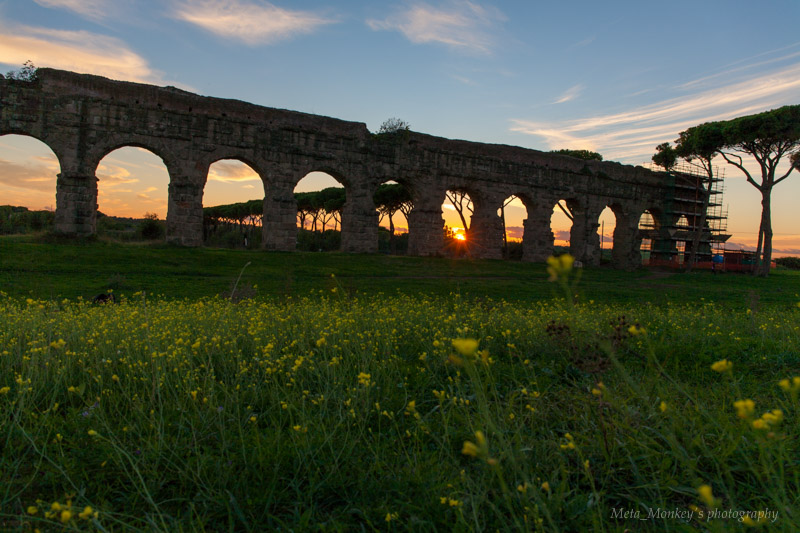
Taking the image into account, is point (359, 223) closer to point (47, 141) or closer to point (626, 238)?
point (47, 141)

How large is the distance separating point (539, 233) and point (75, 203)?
20.6 meters

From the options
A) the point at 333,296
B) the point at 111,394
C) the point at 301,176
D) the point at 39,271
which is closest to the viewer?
the point at 111,394

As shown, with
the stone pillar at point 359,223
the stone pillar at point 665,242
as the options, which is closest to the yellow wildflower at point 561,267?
the stone pillar at point 359,223

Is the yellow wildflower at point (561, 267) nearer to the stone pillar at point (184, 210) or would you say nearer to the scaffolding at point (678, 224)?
the stone pillar at point (184, 210)

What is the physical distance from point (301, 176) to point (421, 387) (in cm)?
1709

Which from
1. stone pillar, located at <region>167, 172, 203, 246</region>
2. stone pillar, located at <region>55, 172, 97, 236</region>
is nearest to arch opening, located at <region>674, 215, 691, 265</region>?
stone pillar, located at <region>167, 172, 203, 246</region>

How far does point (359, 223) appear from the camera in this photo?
810 inches

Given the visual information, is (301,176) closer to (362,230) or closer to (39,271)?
(362,230)

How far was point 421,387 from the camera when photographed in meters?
3.59

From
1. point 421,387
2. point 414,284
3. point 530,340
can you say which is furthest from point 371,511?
point 414,284

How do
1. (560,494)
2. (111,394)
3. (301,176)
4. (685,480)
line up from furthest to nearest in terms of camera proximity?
(301,176) < (111,394) < (685,480) < (560,494)

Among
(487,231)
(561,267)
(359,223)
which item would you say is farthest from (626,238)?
(561,267)

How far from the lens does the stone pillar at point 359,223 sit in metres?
20.5

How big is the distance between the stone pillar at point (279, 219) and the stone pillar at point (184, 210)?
241cm
